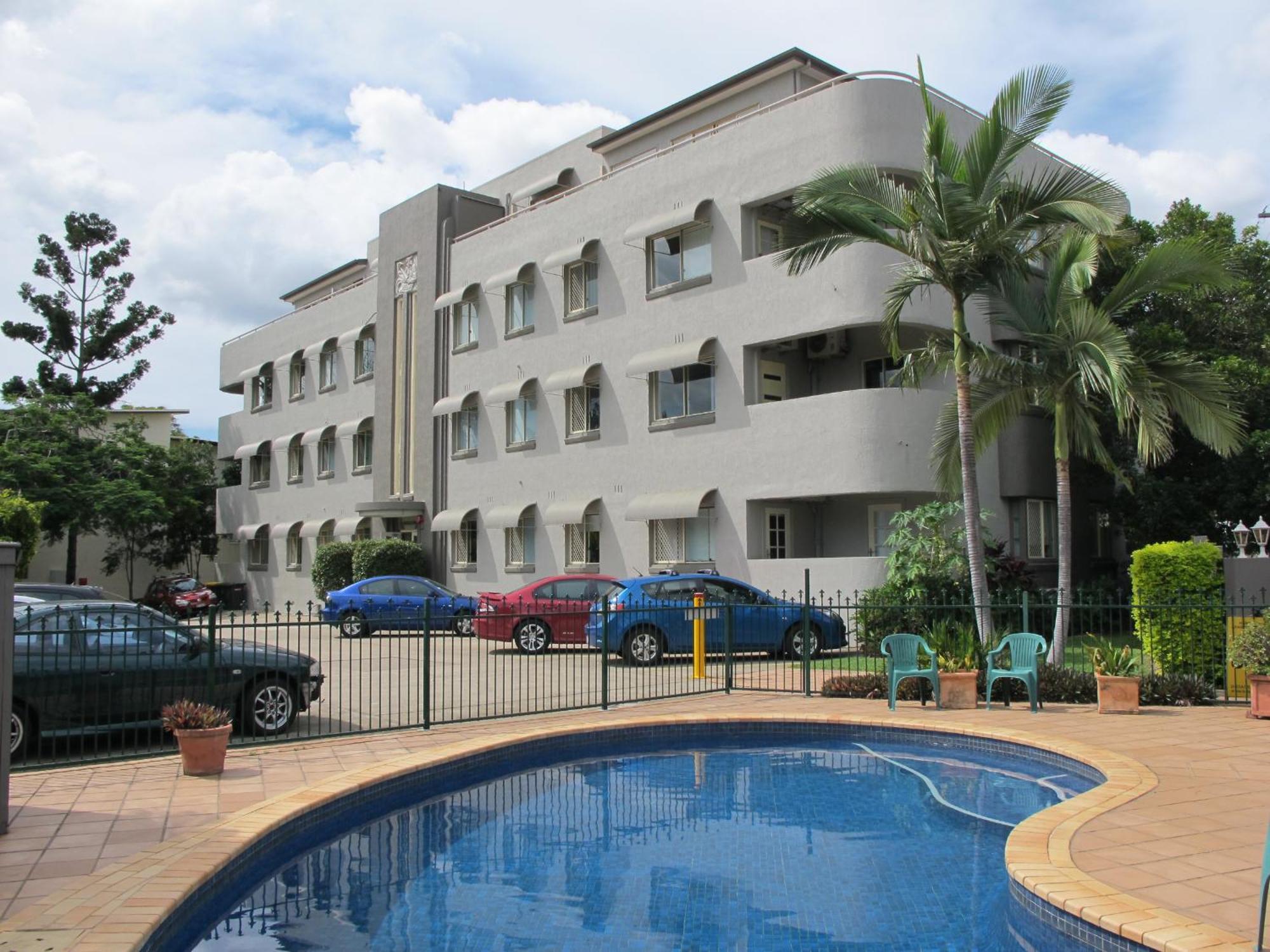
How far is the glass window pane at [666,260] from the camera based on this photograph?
24.8 meters

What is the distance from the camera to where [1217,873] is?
20.1 ft

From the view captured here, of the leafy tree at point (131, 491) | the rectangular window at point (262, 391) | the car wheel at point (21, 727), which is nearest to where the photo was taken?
the car wheel at point (21, 727)

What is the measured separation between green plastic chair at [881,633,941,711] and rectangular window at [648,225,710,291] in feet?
40.6

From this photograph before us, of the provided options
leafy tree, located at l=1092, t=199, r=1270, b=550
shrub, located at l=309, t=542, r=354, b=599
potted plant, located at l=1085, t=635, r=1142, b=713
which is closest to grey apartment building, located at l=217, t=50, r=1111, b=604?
shrub, located at l=309, t=542, r=354, b=599

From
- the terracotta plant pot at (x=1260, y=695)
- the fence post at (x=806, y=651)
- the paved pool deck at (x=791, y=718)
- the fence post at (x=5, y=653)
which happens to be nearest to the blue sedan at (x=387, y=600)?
the fence post at (x=806, y=651)

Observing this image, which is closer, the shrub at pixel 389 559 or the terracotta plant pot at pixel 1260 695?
the terracotta plant pot at pixel 1260 695

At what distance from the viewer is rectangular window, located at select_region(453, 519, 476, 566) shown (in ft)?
98.8

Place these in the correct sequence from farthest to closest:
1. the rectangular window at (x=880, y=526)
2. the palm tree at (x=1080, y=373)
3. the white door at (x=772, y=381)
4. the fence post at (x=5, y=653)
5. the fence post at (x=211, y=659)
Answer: the white door at (x=772, y=381) → the rectangular window at (x=880, y=526) → the palm tree at (x=1080, y=373) → the fence post at (x=211, y=659) → the fence post at (x=5, y=653)

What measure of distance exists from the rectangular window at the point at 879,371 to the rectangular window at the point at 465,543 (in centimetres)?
1214

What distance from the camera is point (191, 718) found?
944 centimetres

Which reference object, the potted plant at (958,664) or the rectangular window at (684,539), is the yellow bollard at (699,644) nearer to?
the potted plant at (958,664)

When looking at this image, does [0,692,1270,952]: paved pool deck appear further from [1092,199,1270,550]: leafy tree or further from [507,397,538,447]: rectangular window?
[507,397,538,447]: rectangular window

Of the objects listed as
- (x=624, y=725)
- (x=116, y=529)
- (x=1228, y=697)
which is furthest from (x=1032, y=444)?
(x=116, y=529)

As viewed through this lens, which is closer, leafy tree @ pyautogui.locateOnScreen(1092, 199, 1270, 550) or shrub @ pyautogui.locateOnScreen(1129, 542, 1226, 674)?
shrub @ pyautogui.locateOnScreen(1129, 542, 1226, 674)
